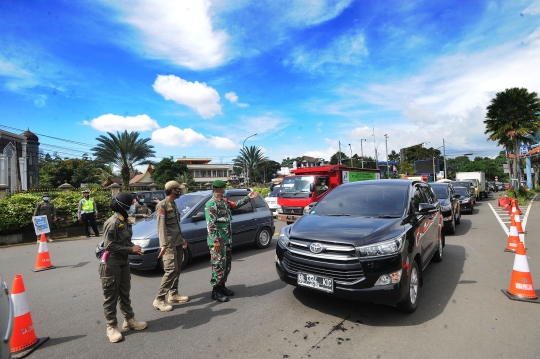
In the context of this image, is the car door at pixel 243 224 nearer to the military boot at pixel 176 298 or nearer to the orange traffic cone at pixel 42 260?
the military boot at pixel 176 298

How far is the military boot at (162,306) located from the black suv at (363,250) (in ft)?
5.17

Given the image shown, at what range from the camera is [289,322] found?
3691 mm

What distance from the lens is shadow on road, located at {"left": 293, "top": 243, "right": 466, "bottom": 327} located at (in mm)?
3699

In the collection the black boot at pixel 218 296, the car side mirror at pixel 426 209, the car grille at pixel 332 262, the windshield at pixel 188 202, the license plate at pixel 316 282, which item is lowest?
the black boot at pixel 218 296

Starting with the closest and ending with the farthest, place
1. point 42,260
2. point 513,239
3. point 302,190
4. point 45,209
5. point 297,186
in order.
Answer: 1. point 42,260
2. point 513,239
3. point 45,209
4. point 302,190
5. point 297,186

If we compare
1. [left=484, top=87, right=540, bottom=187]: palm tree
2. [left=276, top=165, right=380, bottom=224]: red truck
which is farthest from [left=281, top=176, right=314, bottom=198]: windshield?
[left=484, top=87, right=540, bottom=187]: palm tree

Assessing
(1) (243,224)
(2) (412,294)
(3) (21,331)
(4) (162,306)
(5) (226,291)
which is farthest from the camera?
(1) (243,224)

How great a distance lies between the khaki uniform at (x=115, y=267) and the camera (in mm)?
3340

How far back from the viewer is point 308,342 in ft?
10.6

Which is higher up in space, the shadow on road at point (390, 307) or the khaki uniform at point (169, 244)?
the khaki uniform at point (169, 244)

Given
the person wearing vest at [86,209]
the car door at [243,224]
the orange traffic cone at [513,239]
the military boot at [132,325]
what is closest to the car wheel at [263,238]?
the car door at [243,224]

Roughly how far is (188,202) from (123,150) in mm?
25786

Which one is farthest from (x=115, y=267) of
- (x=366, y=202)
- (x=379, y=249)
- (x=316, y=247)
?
(x=366, y=202)

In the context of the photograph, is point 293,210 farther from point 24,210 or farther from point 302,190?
point 24,210
